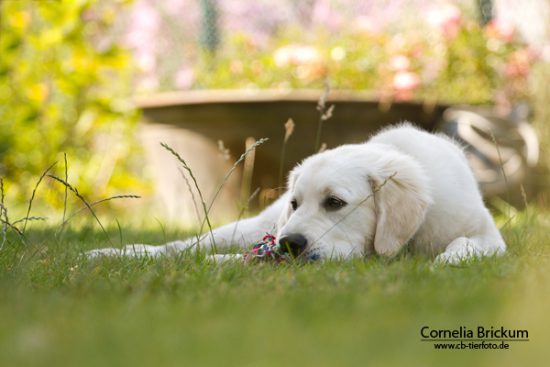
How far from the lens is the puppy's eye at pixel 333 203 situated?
10.5 ft

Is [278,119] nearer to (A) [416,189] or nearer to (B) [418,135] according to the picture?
(B) [418,135]

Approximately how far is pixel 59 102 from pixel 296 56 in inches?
97.5

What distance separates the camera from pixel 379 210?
10.5 ft

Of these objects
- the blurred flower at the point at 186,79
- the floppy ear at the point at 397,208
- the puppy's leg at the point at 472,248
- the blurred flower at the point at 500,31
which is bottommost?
the puppy's leg at the point at 472,248

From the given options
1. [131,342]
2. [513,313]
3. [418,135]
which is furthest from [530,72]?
[131,342]

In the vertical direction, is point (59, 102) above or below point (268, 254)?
above

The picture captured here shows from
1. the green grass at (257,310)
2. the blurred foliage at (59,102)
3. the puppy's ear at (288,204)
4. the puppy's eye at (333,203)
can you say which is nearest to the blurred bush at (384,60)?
the blurred foliage at (59,102)

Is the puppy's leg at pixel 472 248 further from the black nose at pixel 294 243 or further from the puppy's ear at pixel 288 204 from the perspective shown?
the puppy's ear at pixel 288 204

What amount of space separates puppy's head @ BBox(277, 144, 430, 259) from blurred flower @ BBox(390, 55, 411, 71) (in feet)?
12.1

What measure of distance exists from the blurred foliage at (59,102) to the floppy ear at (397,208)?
11.1 ft

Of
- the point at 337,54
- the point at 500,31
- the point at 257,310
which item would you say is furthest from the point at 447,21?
the point at 257,310

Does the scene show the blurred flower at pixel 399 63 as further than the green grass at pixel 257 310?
Yes

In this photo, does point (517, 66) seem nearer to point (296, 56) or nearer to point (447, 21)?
point (447, 21)

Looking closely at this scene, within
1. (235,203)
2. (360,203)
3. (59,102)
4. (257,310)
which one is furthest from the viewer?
(59,102)
